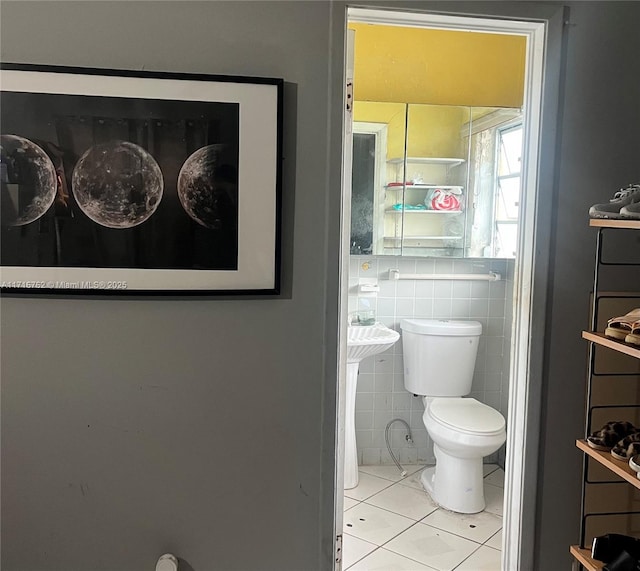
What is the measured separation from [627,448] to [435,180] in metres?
1.83

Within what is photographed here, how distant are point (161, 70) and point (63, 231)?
534 mm

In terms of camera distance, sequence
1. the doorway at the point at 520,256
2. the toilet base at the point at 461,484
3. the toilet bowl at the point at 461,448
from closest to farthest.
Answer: the doorway at the point at 520,256 < the toilet bowl at the point at 461,448 < the toilet base at the point at 461,484

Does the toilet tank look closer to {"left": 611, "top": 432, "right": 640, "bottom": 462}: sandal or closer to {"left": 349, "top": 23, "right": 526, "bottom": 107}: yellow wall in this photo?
{"left": 349, "top": 23, "right": 526, "bottom": 107}: yellow wall

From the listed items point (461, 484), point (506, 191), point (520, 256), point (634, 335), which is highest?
point (506, 191)

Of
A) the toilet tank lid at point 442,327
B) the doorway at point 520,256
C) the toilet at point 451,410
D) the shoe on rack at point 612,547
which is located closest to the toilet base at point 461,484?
the toilet at point 451,410

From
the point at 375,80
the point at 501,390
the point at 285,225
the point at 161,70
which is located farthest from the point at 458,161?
the point at 161,70

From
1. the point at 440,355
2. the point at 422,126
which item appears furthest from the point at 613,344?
the point at 422,126

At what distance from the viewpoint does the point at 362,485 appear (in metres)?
3.20

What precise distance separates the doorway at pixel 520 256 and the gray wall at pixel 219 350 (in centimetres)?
6

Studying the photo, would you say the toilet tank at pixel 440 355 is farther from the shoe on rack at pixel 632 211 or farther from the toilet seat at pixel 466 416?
the shoe on rack at pixel 632 211

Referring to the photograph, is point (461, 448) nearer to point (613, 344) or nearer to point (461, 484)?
point (461, 484)

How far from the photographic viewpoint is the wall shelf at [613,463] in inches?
65.9

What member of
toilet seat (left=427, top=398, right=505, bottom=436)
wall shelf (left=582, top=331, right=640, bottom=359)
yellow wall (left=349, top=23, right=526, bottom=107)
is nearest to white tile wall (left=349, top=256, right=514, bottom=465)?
toilet seat (left=427, top=398, right=505, bottom=436)

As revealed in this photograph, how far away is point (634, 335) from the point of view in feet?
5.53
